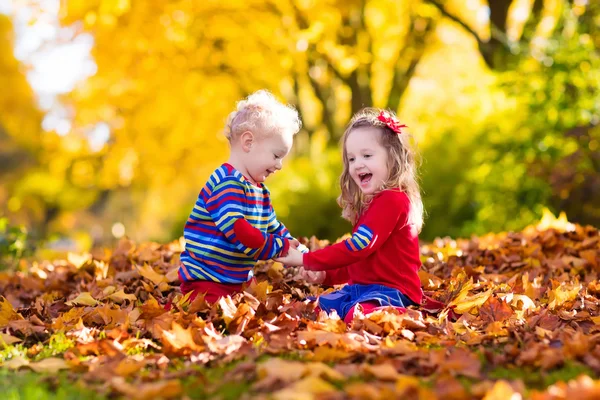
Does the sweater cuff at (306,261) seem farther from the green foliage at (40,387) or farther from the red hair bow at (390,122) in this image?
the green foliage at (40,387)

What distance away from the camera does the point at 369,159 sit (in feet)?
12.8

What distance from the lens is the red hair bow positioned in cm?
396

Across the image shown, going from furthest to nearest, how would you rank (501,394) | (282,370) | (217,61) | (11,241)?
(217,61), (11,241), (282,370), (501,394)

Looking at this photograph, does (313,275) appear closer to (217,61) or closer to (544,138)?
(544,138)

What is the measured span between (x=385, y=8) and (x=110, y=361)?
429 inches

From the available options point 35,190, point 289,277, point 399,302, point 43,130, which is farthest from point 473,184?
point 35,190

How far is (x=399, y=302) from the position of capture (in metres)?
3.84

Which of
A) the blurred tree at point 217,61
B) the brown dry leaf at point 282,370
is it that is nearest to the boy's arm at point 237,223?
the brown dry leaf at point 282,370

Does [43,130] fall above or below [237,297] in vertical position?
above

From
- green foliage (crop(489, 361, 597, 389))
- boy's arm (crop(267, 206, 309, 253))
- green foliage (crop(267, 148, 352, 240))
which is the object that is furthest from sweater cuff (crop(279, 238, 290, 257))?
green foliage (crop(267, 148, 352, 240))

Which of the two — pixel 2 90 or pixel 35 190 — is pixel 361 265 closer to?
pixel 2 90

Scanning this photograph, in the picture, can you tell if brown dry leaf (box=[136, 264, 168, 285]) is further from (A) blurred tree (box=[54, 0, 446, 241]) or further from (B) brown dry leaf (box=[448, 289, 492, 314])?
(A) blurred tree (box=[54, 0, 446, 241])

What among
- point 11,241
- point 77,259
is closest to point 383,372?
point 77,259

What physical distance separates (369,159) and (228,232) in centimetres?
85
